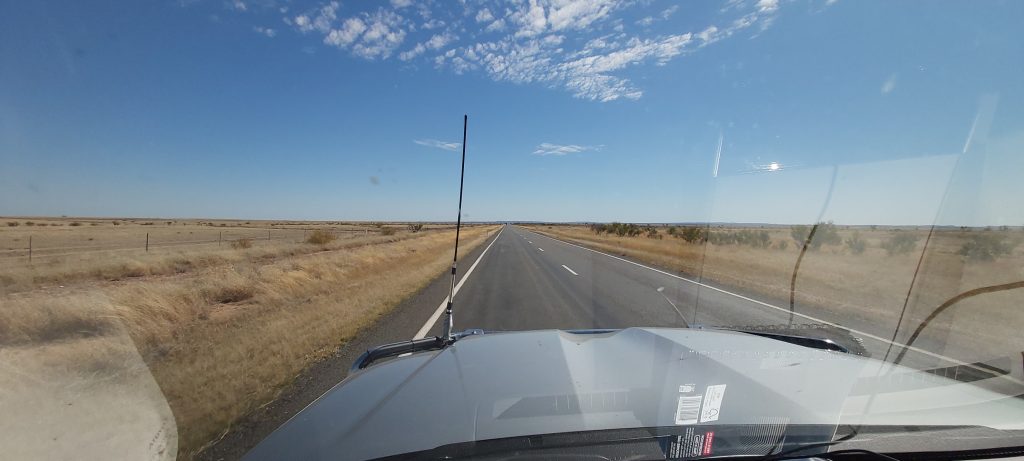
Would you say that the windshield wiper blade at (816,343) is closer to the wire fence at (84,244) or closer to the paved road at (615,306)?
the paved road at (615,306)

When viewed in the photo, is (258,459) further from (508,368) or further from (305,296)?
(305,296)

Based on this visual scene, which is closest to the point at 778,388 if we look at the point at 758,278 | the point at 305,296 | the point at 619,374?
the point at 619,374

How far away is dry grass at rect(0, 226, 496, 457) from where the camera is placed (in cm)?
434

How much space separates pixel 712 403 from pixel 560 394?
706 mm

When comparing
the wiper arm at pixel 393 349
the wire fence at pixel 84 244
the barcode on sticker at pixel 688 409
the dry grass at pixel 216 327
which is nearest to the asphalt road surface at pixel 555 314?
the dry grass at pixel 216 327

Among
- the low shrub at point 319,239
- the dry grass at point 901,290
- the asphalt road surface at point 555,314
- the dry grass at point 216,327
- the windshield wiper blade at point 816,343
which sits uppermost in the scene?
the windshield wiper blade at point 816,343

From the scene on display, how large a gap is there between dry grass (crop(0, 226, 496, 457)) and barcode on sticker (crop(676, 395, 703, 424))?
11.2 feet

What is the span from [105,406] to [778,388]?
5.44 m

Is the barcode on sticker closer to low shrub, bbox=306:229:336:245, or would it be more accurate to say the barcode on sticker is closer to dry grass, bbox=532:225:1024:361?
dry grass, bbox=532:225:1024:361

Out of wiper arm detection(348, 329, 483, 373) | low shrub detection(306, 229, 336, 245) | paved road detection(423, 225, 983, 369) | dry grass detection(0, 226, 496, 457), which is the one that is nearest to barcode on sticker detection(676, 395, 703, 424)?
wiper arm detection(348, 329, 483, 373)

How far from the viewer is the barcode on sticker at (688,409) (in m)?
1.93

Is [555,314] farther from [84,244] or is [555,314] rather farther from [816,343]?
[84,244]

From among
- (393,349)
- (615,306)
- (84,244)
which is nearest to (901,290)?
→ (615,306)

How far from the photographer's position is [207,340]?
6477 millimetres
